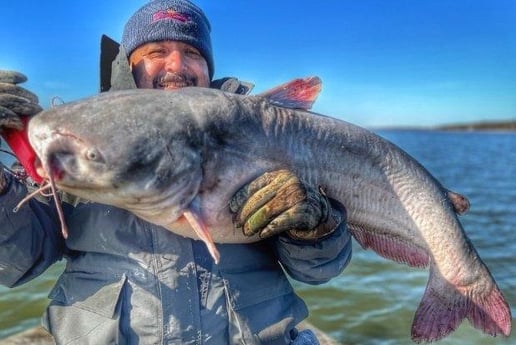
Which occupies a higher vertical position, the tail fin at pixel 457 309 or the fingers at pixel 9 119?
the fingers at pixel 9 119

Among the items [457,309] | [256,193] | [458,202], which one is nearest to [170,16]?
[256,193]

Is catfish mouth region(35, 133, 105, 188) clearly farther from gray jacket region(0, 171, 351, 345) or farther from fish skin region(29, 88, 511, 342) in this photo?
gray jacket region(0, 171, 351, 345)

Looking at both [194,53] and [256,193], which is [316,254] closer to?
[256,193]

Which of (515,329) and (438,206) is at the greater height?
(438,206)

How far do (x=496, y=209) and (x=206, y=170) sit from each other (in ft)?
40.2

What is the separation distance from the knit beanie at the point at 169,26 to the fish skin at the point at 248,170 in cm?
121

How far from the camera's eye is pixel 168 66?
358cm

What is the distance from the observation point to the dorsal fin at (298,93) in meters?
2.99

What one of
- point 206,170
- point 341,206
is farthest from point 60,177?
point 341,206

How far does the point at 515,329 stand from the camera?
19.6 feet

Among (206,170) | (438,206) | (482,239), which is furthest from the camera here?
(482,239)

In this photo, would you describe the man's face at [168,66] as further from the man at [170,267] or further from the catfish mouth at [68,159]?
the catfish mouth at [68,159]

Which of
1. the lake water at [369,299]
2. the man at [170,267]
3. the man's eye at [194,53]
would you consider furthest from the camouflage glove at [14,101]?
the lake water at [369,299]

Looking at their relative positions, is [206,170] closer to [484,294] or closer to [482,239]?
[484,294]
